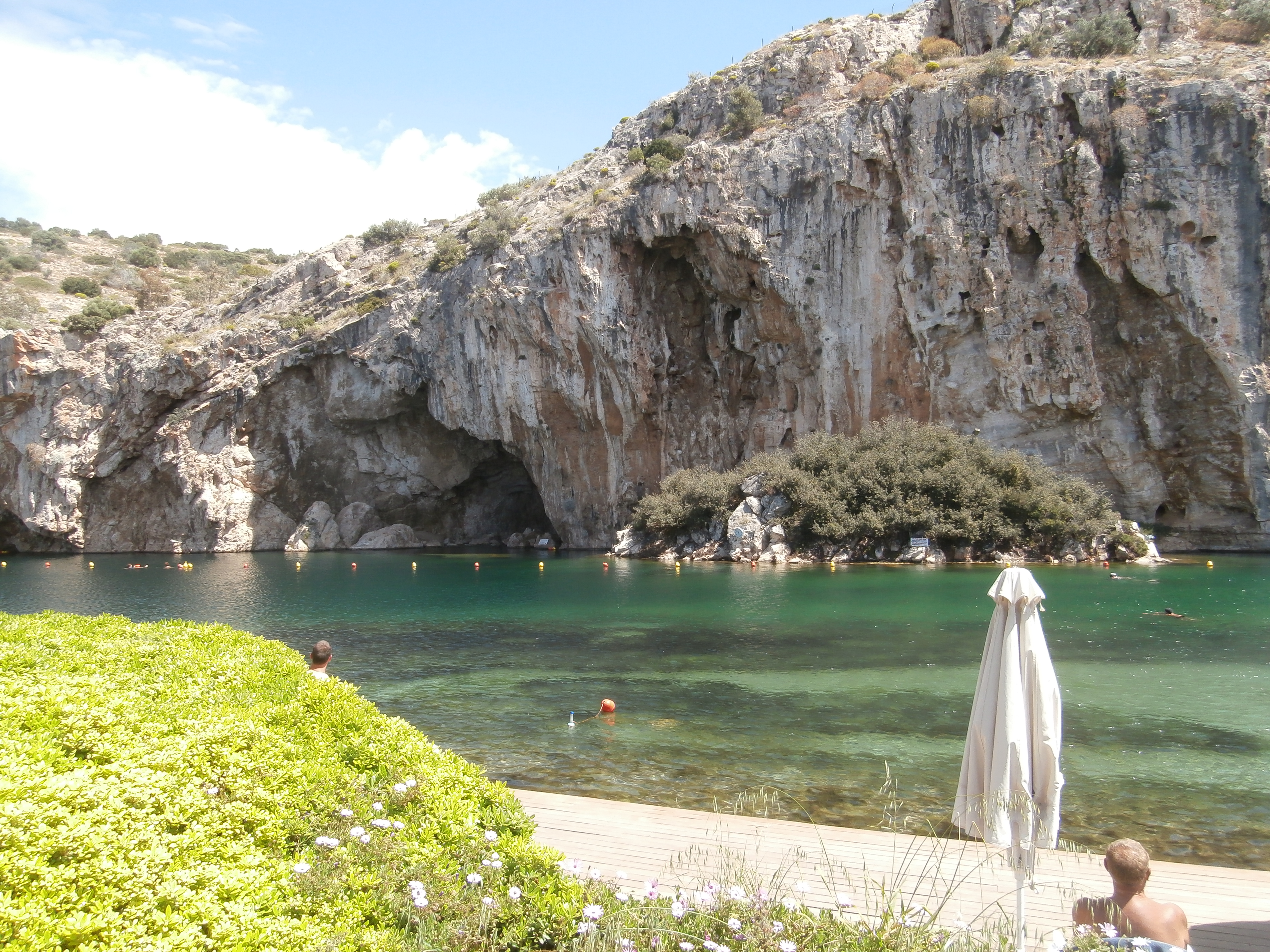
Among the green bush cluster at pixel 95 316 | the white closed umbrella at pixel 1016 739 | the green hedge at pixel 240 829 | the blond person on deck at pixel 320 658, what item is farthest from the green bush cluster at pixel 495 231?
the white closed umbrella at pixel 1016 739

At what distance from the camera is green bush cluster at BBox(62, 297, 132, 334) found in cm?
5894

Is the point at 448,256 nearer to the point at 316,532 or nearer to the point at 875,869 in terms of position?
the point at 316,532

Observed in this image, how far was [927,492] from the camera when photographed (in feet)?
126

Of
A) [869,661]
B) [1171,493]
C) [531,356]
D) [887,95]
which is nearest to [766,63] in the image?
[887,95]

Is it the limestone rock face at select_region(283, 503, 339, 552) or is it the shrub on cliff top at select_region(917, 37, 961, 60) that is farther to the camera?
the limestone rock face at select_region(283, 503, 339, 552)

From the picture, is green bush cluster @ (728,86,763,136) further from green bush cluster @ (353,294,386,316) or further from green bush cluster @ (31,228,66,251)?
green bush cluster @ (31,228,66,251)

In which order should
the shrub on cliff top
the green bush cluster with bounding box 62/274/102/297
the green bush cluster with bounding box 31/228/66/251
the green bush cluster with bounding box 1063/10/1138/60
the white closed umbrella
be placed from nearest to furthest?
the white closed umbrella, the green bush cluster with bounding box 1063/10/1138/60, the shrub on cliff top, the green bush cluster with bounding box 62/274/102/297, the green bush cluster with bounding box 31/228/66/251

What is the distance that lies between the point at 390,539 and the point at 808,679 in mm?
49917

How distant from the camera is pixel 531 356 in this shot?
5047 centimetres

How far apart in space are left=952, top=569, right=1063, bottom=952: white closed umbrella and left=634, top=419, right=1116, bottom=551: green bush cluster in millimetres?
33283

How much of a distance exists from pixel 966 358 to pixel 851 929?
41027 mm

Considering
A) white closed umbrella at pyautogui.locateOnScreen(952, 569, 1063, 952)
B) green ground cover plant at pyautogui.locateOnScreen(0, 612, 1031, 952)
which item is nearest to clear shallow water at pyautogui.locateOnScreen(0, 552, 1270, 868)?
white closed umbrella at pyautogui.locateOnScreen(952, 569, 1063, 952)

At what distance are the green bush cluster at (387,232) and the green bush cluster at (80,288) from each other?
22.7 meters

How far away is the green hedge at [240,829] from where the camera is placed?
3385 mm
